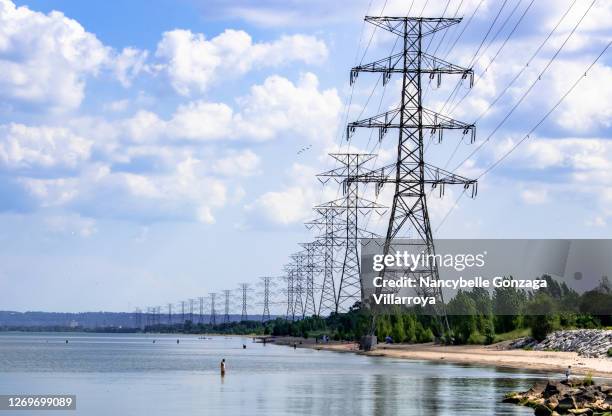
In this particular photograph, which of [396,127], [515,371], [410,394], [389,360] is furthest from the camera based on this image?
[389,360]

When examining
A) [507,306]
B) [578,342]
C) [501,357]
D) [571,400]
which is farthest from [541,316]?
[571,400]

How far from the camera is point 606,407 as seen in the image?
148ft

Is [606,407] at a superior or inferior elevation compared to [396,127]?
inferior

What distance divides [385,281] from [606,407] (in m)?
62.9

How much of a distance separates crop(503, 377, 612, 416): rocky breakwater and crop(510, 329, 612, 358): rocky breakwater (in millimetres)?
36605

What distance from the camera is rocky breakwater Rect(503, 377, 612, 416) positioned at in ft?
148

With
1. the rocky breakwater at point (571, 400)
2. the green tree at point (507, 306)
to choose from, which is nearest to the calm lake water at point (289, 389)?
the rocky breakwater at point (571, 400)

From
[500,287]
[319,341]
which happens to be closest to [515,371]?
[500,287]

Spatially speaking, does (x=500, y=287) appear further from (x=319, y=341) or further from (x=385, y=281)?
(x=319, y=341)

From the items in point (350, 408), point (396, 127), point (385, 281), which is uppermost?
point (396, 127)

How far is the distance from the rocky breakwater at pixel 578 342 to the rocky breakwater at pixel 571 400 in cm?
3661

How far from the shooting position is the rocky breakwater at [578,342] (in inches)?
3506

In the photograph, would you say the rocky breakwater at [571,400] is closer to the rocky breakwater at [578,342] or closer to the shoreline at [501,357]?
the shoreline at [501,357]

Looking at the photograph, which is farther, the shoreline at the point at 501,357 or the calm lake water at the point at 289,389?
the shoreline at the point at 501,357
